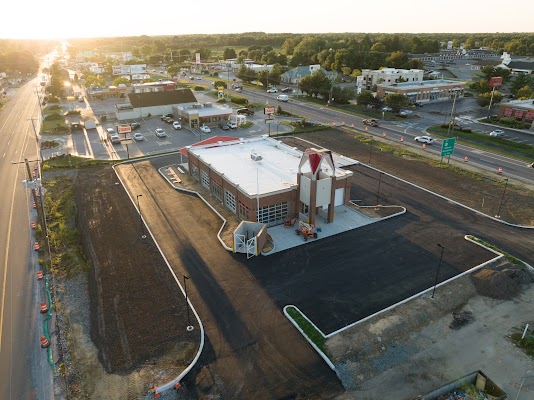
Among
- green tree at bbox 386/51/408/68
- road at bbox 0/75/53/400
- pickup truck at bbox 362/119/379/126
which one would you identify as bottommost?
road at bbox 0/75/53/400

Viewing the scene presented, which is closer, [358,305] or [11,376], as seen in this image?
[11,376]

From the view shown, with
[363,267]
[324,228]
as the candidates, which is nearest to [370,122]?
[324,228]

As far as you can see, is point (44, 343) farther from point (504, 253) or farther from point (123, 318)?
point (504, 253)

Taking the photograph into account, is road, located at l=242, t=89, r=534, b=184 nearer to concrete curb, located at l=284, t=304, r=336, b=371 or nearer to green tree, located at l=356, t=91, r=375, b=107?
Result: green tree, located at l=356, t=91, r=375, b=107

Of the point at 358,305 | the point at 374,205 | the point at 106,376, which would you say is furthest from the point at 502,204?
the point at 106,376

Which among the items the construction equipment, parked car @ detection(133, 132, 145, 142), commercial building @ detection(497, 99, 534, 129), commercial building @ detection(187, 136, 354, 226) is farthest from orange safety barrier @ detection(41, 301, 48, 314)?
commercial building @ detection(497, 99, 534, 129)

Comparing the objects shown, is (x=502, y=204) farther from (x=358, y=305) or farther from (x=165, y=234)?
(x=165, y=234)
